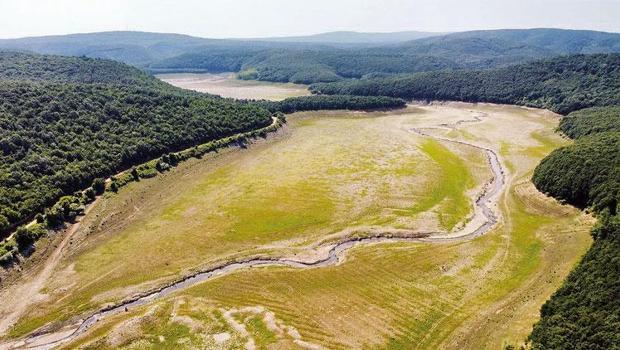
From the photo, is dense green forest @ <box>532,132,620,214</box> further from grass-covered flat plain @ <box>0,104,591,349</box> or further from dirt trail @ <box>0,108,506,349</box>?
dirt trail @ <box>0,108,506,349</box>

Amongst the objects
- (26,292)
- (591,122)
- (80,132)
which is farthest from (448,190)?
(80,132)

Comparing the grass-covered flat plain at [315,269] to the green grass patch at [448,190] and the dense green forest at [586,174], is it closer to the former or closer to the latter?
the green grass patch at [448,190]

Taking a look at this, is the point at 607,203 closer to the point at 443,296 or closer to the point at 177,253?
the point at 443,296

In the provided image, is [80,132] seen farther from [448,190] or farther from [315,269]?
[448,190]

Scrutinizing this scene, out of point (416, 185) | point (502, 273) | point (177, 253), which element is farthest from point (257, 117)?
point (502, 273)

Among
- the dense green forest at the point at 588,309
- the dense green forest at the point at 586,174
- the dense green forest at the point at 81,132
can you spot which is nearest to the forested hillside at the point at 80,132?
the dense green forest at the point at 81,132

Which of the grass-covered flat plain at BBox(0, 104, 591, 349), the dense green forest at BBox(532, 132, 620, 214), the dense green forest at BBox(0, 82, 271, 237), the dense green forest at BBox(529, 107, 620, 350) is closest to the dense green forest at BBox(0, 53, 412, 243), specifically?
the dense green forest at BBox(0, 82, 271, 237)
